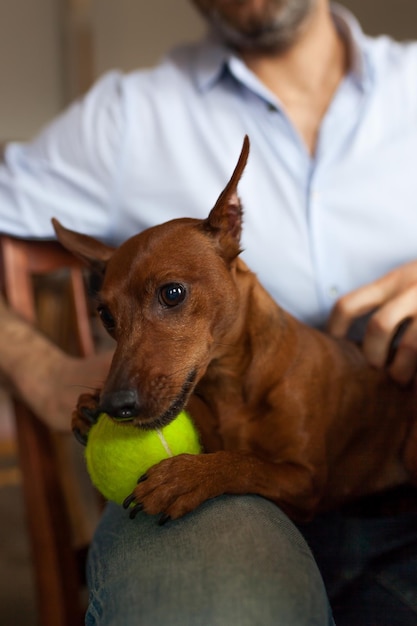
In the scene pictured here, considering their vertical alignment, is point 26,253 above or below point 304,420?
above

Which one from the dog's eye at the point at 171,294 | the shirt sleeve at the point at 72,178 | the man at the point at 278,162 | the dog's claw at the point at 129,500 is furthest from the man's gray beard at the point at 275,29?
the dog's claw at the point at 129,500

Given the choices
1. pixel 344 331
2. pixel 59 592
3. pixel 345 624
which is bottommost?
pixel 59 592

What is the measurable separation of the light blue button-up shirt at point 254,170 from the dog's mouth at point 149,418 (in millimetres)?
527

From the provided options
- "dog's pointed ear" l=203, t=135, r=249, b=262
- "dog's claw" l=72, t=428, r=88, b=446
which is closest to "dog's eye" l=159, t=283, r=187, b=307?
"dog's pointed ear" l=203, t=135, r=249, b=262

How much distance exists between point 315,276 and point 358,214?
6.4 inches

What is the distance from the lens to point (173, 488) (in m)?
0.79

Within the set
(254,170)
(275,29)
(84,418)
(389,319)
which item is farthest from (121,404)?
(275,29)

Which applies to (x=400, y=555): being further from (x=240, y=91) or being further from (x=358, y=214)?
(x=240, y=91)

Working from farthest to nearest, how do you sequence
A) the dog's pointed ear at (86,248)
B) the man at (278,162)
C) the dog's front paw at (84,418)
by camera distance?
the man at (278,162)
the dog's pointed ear at (86,248)
the dog's front paw at (84,418)

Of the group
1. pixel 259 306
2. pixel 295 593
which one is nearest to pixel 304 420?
pixel 259 306

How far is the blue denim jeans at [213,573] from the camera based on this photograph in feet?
2.28

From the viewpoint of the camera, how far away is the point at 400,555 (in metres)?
0.99

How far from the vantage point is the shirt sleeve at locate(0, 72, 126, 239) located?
56.2 inches

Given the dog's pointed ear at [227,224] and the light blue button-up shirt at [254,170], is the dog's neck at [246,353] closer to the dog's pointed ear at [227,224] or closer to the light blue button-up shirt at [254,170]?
the dog's pointed ear at [227,224]
